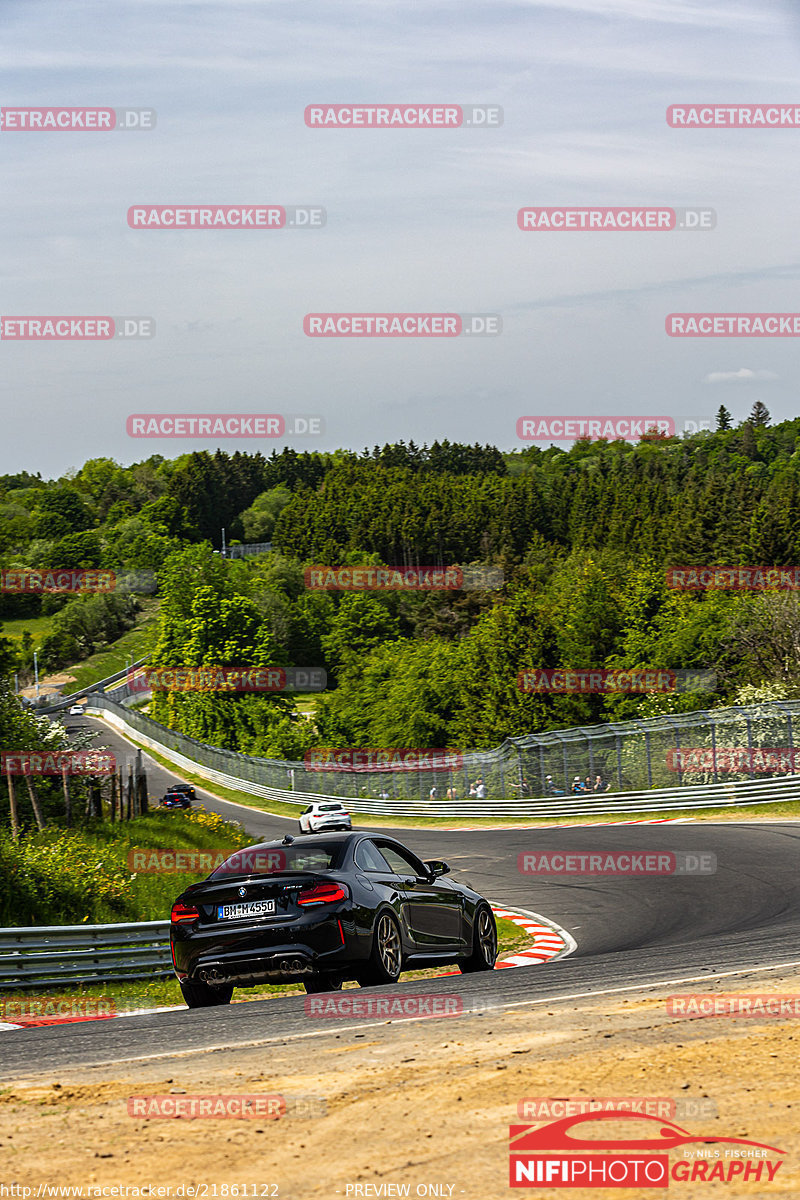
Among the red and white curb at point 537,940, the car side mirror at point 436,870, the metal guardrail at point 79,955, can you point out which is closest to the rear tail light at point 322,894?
the car side mirror at point 436,870

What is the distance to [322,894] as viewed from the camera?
30.4 feet

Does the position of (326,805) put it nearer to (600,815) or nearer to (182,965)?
(600,815)

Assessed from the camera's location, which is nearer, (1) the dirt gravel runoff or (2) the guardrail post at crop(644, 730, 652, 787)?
(1) the dirt gravel runoff

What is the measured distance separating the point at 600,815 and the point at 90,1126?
30936 mm

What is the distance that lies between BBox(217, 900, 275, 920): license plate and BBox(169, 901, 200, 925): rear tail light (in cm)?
23

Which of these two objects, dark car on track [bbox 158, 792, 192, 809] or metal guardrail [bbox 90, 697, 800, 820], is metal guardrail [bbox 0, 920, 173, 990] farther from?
dark car on track [bbox 158, 792, 192, 809]

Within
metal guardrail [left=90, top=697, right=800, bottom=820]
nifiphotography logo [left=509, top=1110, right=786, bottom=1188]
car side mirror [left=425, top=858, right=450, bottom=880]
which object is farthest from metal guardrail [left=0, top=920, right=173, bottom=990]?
metal guardrail [left=90, top=697, right=800, bottom=820]

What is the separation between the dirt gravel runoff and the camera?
4.68 metres

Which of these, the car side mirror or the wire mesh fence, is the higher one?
the car side mirror

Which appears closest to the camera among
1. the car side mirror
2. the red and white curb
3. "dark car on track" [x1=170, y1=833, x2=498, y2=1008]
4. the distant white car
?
"dark car on track" [x1=170, y1=833, x2=498, y2=1008]

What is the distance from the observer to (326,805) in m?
43.9

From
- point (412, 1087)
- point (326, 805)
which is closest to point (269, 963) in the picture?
point (412, 1087)

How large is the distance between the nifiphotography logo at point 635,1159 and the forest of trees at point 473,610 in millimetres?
38437

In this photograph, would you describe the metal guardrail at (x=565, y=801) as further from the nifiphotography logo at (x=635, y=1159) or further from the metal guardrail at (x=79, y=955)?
the nifiphotography logo at (x=635, y=1159)
